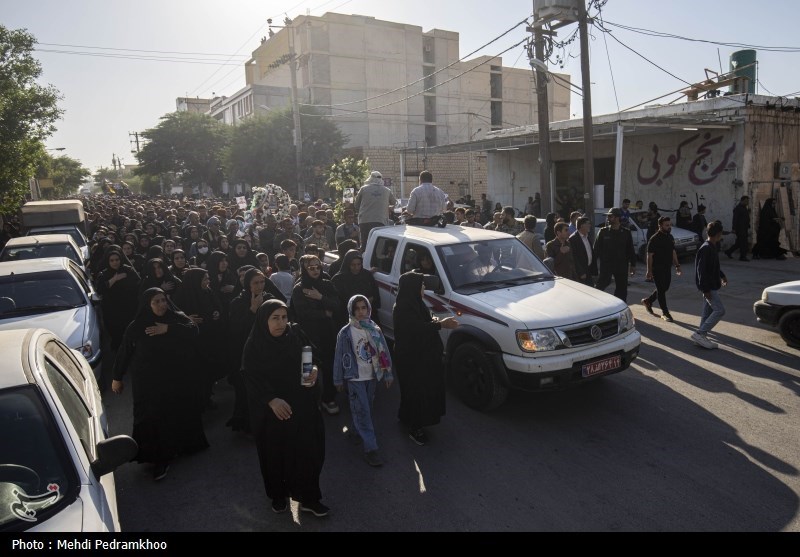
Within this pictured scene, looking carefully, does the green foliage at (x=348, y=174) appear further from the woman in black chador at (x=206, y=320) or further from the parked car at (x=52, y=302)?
the woman in black chador at (x=206, y=320)

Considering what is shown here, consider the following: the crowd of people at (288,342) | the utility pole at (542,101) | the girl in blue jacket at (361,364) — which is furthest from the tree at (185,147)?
the girl in blue jacket at (361,364)

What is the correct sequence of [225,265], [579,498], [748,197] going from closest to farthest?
1. [579,498]
2. [225,265]
3. [748,197]

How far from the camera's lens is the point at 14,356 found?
3.19 m

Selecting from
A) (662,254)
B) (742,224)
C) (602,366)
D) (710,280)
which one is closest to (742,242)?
(742,224)

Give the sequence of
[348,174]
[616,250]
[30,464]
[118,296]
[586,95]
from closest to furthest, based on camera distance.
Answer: [30,464] → [118,296] → [616,250] → [586,95] → [348,174]

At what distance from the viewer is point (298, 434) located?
408 centimetres

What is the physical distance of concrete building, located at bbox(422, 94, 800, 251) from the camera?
16.5 meters

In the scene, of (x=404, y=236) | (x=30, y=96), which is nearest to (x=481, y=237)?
(x=404, y=236)

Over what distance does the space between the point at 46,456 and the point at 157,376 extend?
224 centimetres

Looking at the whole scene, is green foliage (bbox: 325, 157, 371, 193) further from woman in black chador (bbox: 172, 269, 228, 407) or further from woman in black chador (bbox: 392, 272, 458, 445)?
woman in black chador (bbox: 392, 272, 458, 445)

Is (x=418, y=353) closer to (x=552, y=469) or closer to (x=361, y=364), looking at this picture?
(x=361, y=364)

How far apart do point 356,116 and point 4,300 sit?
55382 mm

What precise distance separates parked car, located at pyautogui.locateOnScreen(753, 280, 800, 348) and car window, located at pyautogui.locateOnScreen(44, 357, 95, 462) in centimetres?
849
